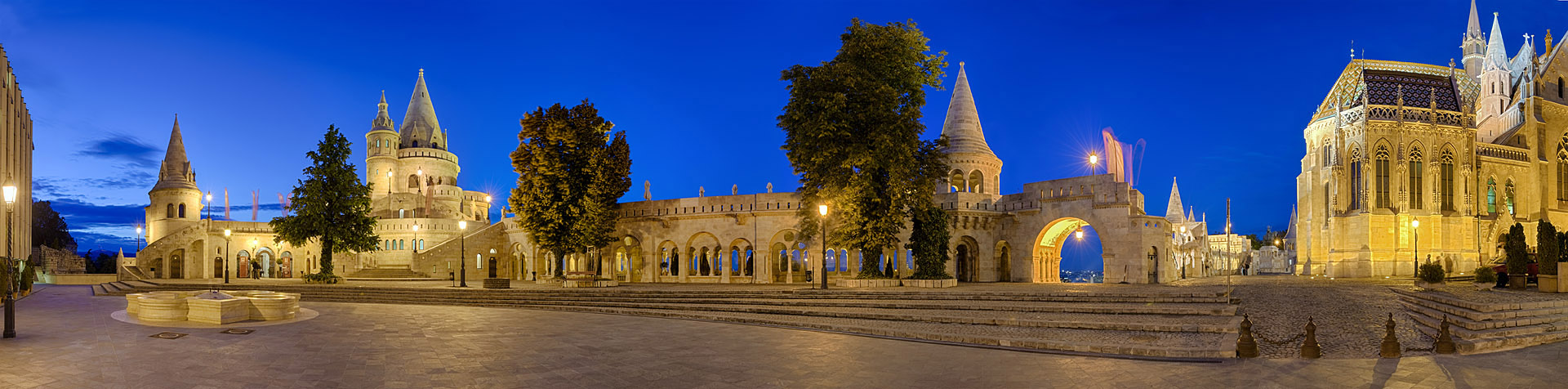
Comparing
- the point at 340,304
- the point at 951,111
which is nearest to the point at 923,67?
the point at 951,111

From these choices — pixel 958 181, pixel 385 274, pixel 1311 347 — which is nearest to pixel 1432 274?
pixel 958 181

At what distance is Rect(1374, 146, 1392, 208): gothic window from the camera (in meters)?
45.6

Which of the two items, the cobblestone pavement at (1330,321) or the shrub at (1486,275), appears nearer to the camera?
the cobblestone pavement at (1330,321)

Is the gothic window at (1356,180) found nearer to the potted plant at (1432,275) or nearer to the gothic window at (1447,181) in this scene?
the gothic window at (1447,181)

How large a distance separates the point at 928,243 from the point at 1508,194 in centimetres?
4221

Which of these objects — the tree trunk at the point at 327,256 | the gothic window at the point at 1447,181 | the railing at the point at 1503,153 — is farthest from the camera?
the railing at the point at 1503,153

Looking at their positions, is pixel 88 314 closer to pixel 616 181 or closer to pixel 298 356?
pixel 298 356

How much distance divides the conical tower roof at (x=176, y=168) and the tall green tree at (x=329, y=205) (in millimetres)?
30384

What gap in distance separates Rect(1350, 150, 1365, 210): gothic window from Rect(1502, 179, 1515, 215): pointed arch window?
9518mm

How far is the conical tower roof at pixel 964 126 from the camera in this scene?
44.4 metres

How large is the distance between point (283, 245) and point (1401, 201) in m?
65.5

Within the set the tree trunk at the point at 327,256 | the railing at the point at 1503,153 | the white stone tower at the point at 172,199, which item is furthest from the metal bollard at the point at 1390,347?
the white stone tower at the point at 172,199

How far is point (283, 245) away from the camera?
52406 millimetres

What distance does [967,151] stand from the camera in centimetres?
4403
